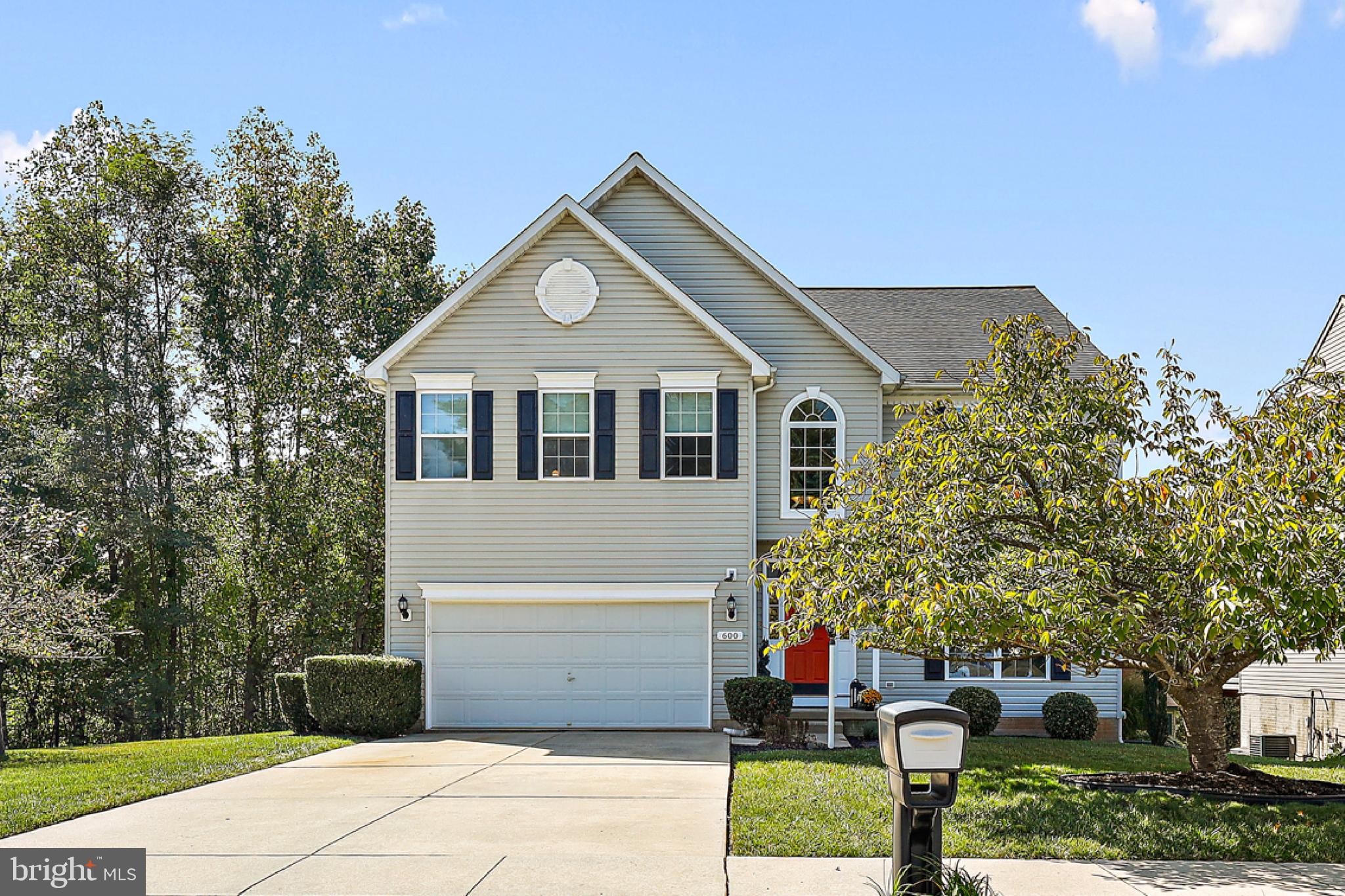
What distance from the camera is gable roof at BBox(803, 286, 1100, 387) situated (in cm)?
1981

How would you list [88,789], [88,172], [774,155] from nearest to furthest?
[88,789] < [774,155] < [88,172]

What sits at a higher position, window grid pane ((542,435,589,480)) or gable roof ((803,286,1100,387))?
gable roof ((803,286,1100,387))

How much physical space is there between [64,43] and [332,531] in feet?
40.6

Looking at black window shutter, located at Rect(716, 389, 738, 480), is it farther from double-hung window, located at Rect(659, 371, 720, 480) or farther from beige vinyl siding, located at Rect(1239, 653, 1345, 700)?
beige vinyl siding, located at Rect(1239, 653, 1345, 700)

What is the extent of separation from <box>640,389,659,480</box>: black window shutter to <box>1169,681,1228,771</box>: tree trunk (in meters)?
8.74

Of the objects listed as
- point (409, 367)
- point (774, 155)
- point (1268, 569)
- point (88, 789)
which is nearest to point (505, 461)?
point (409, 367)

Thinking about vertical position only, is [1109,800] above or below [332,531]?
below

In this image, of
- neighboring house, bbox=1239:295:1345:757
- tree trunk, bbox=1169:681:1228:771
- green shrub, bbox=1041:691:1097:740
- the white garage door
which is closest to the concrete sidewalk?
tree trunk, bbox=1169:681:1228:771

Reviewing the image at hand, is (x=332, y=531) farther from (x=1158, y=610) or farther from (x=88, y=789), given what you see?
(x=1158, y=610)

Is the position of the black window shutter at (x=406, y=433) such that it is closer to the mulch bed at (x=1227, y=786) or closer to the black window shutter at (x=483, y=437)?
the black window shutter at (x=483, y=437)

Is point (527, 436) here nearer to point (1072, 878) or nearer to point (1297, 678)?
point (1072, 878)

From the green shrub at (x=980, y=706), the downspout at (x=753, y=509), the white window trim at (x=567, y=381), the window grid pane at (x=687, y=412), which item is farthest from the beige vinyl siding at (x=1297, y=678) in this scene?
the white window trim at (x=567, y=381)

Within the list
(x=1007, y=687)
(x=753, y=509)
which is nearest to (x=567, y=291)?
(x=753, y=509)

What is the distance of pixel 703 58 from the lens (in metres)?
13.0
